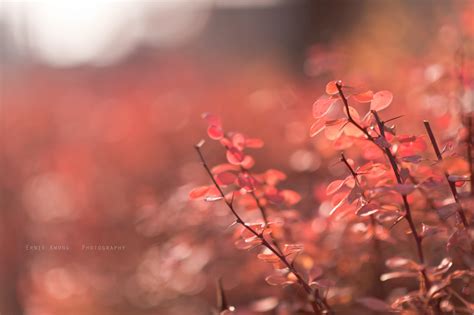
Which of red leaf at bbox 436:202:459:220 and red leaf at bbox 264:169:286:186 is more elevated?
red leaf at bbox 264:169:286:186

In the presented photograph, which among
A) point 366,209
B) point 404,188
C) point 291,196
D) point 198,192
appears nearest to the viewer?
point 404,188

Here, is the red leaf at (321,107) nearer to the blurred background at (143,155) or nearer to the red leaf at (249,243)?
the red leaf at (249,243)

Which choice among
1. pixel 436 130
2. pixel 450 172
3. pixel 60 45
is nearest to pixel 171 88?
pixel 60 45

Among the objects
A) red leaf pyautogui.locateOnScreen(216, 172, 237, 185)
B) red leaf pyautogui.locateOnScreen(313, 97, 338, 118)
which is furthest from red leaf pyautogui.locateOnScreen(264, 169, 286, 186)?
red leaf pyautogui.locateOnScreen(313, 97, 338, 118)

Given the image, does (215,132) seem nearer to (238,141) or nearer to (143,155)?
(238,141)

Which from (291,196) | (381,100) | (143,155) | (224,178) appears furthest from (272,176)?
(143,155)

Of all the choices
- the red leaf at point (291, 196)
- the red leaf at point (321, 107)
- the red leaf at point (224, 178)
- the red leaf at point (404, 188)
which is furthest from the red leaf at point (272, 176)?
the red leaf at point (404, 188)

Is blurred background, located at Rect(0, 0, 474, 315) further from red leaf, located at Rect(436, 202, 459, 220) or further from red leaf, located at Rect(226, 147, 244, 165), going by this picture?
red leaf, located at Rect(436, 202, 459, 220)

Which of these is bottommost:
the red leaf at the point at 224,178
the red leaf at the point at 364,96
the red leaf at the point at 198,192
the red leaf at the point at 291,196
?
the red leaf at the point at 291,196

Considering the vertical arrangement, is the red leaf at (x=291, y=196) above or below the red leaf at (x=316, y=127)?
below
